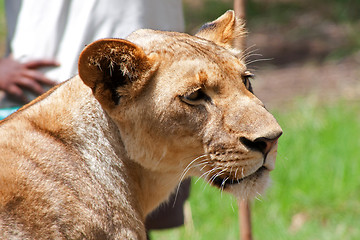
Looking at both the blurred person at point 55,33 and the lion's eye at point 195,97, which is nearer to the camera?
the lion's eye at point 195,97

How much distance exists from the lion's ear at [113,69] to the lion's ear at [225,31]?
20.2 inches

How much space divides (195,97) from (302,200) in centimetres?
278

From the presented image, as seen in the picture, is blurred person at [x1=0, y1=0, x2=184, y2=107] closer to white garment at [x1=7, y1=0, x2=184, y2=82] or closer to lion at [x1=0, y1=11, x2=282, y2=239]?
white garment at [x1=7, y1=0, x2=184, y2=82]

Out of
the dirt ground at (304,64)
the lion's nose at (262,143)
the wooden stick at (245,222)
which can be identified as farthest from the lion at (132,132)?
the dirt ground at (304,64)

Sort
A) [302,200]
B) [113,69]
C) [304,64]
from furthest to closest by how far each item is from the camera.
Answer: [304,64]
[302,200]
[113,69]

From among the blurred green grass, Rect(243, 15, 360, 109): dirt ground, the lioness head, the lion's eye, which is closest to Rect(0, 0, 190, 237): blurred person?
the lioness head

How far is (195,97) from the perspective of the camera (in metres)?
2.38

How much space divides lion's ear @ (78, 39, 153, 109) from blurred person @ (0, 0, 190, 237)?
31.7 inches

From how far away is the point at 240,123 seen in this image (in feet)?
7.71

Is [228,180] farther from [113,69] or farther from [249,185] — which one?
[113,69]

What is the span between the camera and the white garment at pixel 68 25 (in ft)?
10.3

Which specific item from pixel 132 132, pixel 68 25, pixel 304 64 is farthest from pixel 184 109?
pixel 304 64

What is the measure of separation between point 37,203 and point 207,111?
0.69 metres

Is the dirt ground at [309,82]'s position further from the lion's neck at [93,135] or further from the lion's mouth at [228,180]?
the lion's neck at [93,135]
